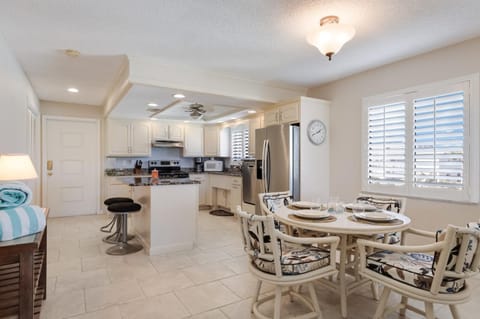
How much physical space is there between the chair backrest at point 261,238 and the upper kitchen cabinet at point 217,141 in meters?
4.94

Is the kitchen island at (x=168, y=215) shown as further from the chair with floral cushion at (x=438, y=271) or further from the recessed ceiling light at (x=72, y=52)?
the chair with floral cushion at (x=438, y=271)

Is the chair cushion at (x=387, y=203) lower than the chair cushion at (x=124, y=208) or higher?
higher

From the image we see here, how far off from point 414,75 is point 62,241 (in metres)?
5.24

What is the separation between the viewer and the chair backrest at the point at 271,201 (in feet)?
9.11

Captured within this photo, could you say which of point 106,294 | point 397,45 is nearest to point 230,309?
point 106,294

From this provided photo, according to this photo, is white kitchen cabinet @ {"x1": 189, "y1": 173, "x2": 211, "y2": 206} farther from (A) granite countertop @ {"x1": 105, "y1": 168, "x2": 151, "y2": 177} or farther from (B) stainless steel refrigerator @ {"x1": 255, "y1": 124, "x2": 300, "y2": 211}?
(B) stainless steel refrigerator @ {"x1": 255, "y1": 124, "x2": 300, "y2": 211}

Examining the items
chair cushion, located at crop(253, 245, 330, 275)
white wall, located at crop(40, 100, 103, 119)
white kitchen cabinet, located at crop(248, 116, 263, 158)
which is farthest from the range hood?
chair cushion, located at crop(253, 245, 330, 275)

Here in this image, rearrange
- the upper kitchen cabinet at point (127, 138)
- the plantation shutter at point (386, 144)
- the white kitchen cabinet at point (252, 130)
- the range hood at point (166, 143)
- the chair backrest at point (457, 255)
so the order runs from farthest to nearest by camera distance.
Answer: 1. the range hood at point (166, 143)
2. the upper kitchen cabinet at point (127, 138)
3. the white kitchen cabinet at point (252, 130)
4. the plantation shutter at point (386, 144)
5. the chair backrest at point (457, 255)

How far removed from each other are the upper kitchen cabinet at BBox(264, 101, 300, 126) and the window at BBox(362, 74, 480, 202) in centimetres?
97

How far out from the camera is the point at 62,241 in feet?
13.1

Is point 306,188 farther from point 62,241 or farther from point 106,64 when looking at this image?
point 62,241

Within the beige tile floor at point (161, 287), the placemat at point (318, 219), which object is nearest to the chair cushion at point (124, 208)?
the beige tile floor at point (161, 287)

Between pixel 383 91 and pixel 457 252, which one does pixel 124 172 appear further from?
pixel 457 252

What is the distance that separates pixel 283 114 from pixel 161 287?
289 cm
